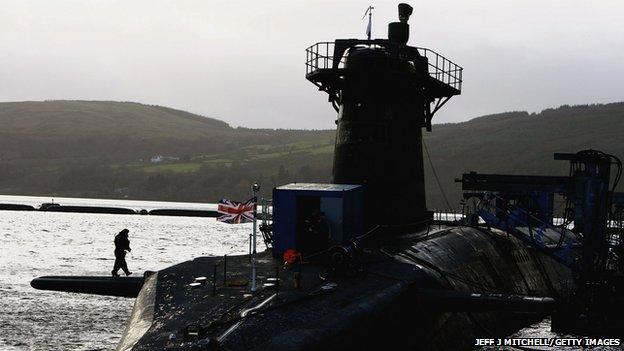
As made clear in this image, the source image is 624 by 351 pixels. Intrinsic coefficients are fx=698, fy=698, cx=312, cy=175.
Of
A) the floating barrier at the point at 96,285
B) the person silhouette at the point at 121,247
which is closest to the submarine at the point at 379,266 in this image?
the floating barrier at the point at 96,285

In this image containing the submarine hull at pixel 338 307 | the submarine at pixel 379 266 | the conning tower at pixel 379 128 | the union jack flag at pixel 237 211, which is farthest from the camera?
the conning tower at pixel 379 128

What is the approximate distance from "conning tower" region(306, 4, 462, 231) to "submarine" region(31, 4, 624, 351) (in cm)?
6

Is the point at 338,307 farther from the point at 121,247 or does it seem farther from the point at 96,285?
the point at 121,247

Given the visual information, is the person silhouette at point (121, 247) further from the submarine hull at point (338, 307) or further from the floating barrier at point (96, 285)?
the submarine hull at point (338, 307)

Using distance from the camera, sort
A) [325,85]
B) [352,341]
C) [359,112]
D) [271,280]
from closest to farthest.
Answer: [352,341]
[271,280]
[359,112]
[325,85]

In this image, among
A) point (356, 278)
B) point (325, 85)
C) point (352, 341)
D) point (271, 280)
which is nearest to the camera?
point (352, 341)

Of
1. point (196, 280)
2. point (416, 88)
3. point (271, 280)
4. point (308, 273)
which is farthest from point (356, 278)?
point (416, 88)

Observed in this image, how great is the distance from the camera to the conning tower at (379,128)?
2791 cm

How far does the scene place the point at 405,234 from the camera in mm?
28141

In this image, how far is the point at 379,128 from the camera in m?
27.9

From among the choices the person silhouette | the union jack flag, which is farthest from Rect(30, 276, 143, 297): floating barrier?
the person silhouette

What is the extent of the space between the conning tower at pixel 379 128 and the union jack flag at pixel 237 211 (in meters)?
10.6

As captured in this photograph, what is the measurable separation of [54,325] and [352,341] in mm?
18451

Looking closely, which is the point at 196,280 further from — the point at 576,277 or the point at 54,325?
the point at 576,277
